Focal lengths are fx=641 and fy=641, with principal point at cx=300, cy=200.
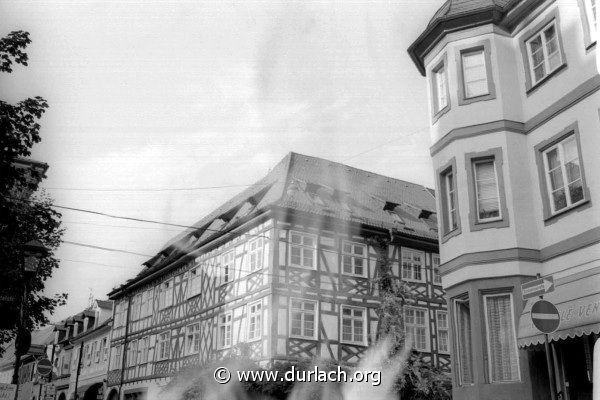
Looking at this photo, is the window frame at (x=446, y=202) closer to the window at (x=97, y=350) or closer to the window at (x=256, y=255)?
the window at (x=256, y=255)

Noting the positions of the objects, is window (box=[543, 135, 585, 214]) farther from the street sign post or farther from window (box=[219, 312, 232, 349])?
window (box=[219, 312, 232, 349])

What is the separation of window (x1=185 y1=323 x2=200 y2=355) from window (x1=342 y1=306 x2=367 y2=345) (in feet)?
24.2

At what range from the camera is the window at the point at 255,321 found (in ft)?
79.5

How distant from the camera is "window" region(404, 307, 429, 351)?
26.7 m

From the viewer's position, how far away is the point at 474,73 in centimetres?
1386

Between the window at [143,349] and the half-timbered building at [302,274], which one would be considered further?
the window at [143,349]

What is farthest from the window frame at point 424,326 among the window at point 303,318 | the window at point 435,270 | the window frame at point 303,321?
the window at point 303,318

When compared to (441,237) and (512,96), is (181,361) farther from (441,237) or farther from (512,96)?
(512,96)

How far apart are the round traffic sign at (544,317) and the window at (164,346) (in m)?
25.6

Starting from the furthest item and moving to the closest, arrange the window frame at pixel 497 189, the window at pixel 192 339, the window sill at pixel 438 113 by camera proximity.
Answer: the window at pixel 192 339 < the window sill at pixel 438 113 < the window frame at pixel 497 189

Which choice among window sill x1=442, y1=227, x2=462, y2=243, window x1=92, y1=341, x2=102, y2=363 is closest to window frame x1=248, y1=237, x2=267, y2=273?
window sill x1=442, y1=227, x2=462, y2=243

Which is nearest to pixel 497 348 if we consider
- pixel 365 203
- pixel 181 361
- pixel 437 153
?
pixel 437 153

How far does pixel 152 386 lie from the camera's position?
106ft

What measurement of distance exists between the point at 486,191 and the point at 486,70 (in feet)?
8.78
